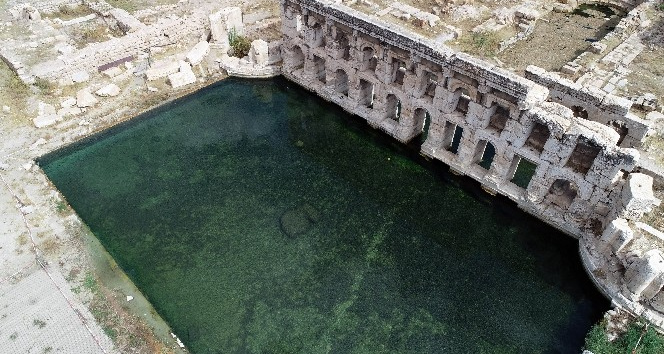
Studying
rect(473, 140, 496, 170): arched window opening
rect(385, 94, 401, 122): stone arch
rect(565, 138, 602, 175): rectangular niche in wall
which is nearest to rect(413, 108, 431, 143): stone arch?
rect(385, 94, 401, 122): stone arch

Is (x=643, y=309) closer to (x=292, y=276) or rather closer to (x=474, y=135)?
(x=474, y=135)

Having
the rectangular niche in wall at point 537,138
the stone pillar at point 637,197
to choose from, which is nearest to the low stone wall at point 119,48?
the rectangular niche in wall at point 537,138

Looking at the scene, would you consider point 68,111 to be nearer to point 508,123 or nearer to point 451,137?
point 451,137

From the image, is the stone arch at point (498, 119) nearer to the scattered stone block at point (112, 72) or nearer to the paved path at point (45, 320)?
the paved path at point (45, 320)

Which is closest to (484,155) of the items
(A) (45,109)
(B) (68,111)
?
(B) (68,111)

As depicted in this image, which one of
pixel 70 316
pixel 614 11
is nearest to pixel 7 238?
pixel 70 316

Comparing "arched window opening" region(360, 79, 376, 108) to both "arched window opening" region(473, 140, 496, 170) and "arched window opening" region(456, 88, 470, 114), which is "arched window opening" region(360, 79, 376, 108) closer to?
"arched window opening" region(456, 88, 470, 114)
